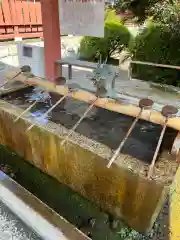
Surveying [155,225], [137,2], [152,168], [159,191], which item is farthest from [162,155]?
[137,2]

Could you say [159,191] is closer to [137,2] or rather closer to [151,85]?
[151,85]

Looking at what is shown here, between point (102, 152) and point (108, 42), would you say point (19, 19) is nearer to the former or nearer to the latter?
point (108, 42)

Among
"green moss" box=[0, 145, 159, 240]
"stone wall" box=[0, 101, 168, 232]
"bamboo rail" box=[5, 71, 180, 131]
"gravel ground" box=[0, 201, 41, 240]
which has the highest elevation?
"bamboo rail" box=[5, 71, 180, 131]

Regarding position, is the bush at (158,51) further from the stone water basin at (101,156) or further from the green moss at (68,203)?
the green moss at (68,203)

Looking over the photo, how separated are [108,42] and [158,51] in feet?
7.59

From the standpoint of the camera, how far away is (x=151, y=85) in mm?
5555

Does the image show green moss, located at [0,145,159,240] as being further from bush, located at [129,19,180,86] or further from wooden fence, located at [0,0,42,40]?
wooden fence, located at [0,0,42,40]

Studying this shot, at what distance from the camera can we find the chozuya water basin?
1657mm

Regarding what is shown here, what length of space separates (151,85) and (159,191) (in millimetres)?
4350

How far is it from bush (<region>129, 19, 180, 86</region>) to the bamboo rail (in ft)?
12.6

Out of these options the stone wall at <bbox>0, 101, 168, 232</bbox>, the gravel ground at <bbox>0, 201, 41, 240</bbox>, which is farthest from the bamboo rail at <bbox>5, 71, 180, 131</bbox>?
the gravel ground at <bbox>0, 201, 41, 240</bbox>

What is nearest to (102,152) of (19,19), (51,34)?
(51,34)

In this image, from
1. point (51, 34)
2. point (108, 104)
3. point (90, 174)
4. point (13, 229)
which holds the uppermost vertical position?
point (51, 34)

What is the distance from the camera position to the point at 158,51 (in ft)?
19.3
